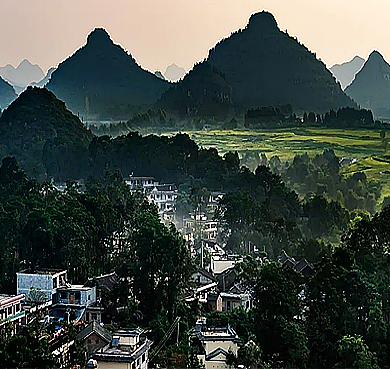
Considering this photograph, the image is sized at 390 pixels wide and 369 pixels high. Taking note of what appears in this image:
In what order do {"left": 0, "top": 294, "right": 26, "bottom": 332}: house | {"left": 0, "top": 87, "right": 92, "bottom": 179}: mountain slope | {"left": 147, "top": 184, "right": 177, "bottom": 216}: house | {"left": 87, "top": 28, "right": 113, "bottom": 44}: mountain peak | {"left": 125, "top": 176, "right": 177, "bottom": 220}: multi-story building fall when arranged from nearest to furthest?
{"left": 0, "top": 294, "right": 26, "bottom": 332}: house → {"left": 125, "top": 176, "right": 177, "bottom": 220}: multi-story building → {"left": 147, "top": 184, "right": 177, "bottom": 216}: house → {"left": 0, "top": 87, "right": 92, "bottom": 179}: mountain slope → {"left": 87, "top": 28, "right": 113, "bottom": 44}: mountain peak

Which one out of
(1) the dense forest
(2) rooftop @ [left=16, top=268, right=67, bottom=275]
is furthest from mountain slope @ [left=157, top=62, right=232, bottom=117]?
(2) rooftop @ [left=16, top=268, right=67, bottom=275]

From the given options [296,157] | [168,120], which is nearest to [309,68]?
[168,120]

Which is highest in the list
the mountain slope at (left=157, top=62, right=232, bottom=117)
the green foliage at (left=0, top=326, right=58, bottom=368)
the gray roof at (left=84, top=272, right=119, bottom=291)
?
the mountain slope at (left=157, top=62, right=232, bottom=117)

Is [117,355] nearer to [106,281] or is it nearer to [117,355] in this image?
[117,355]

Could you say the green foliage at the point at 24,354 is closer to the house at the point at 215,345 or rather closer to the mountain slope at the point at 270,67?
the house at the point at 215,345

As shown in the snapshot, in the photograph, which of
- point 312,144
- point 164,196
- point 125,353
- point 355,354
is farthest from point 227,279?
point 312,144

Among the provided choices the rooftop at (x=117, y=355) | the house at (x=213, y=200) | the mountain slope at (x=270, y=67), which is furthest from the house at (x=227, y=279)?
Result: the mountain slope at (x=270, y=67)

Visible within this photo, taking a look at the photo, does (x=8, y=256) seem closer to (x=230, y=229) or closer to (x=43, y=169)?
(x=230, y=229)

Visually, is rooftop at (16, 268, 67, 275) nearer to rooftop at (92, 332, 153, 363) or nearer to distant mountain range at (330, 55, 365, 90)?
rooftop at (92, 332, 153, 363)
